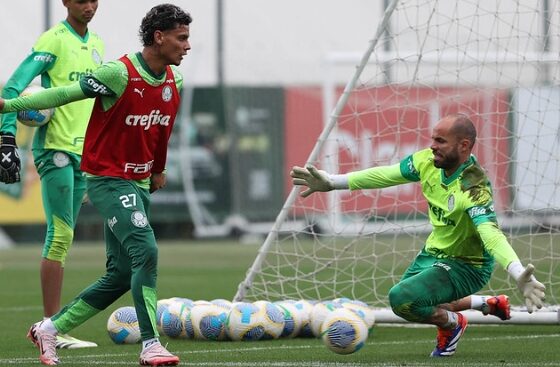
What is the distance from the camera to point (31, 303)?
40.2ft

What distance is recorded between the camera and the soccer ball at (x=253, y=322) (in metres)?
8.72

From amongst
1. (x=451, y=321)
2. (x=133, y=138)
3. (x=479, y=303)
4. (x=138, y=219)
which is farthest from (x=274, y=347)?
(x=133, y=138)

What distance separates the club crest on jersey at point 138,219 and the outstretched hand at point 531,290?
6.90 ft

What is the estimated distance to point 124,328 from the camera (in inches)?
341

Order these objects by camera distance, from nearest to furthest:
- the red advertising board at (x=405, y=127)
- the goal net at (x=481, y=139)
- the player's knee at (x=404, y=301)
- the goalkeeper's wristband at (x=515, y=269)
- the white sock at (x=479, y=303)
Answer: the goalkeeper's wristband at (x=515, y=269)
the player's knee at (x=404, y=301)
the white sock at (x=479, y=303)
the goal net at (x=481, y=139)
the red advertising board at (x=405, y=127)

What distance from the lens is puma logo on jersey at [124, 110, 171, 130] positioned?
7.11 m

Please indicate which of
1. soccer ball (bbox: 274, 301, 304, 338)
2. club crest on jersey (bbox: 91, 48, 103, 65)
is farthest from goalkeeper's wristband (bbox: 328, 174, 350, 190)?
club crest on jersey (bbox: 91, 48, 103, 65)

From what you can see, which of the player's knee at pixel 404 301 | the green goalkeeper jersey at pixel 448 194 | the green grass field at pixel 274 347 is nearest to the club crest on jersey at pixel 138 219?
the green grass field at pixel 274 347

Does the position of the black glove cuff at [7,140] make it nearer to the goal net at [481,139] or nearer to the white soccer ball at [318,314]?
the white soccer ball at [318,314]

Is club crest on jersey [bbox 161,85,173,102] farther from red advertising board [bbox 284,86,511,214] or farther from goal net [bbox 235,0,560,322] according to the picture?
red advertising board [bbox 284,86,511,214]

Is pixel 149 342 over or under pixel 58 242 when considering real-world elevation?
under

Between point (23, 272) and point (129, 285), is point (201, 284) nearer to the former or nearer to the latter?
point (23, 272)

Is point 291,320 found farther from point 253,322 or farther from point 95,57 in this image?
point 95,57

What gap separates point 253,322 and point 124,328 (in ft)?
2.90
